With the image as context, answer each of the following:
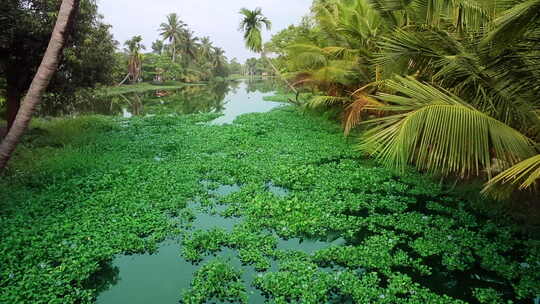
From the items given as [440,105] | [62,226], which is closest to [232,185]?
[62,226]

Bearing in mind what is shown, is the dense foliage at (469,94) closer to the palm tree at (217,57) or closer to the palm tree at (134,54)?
the palm tree at (134,54)

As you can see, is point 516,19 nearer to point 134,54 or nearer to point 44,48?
point 44,48

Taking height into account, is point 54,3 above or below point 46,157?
above

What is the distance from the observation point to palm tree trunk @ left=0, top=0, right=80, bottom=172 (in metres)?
5.62

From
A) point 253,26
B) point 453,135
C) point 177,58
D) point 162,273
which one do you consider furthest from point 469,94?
point 177,58

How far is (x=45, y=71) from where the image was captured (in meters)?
5.82

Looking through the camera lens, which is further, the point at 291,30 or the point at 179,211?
the point at 291,30

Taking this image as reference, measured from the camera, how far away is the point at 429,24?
5.18 metres

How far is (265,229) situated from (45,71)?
501 centimetres

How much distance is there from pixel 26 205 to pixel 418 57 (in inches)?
310

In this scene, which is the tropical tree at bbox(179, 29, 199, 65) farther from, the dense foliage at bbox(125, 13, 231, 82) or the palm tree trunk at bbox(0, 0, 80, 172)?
the palm tree trunk at bbox(0, 0, 80, 172)

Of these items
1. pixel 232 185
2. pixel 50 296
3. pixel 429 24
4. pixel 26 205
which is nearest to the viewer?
pixel 50 296

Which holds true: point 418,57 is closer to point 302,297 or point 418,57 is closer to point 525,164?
point 525,164

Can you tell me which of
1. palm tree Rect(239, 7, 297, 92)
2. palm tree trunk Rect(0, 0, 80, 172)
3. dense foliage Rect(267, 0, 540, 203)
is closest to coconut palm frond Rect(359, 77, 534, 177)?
dense foliage Rect(267, 0, 540, 203)
